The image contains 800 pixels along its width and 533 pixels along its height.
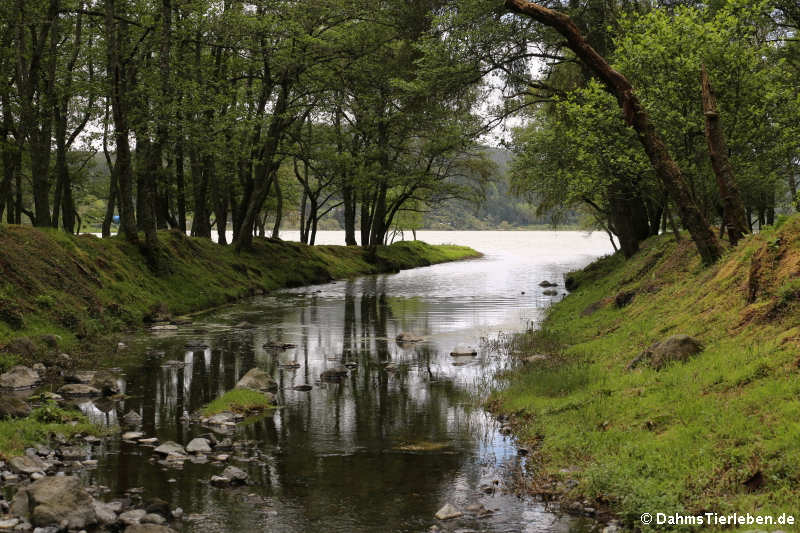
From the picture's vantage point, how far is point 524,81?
105ft

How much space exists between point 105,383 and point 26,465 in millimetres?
6162

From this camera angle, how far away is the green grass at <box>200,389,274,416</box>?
47.4ft

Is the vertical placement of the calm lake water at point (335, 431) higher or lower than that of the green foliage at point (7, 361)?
lower

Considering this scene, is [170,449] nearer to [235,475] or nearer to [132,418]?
[235,475]

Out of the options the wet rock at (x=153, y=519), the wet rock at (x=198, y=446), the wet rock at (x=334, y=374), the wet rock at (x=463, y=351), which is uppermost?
the wet rock at (x=463, y=351)

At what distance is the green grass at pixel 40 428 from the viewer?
11.0 m

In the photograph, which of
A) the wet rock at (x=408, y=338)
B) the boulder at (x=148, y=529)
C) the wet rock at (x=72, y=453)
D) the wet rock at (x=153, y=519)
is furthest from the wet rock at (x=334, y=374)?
the boulder at (x=148, y=529)

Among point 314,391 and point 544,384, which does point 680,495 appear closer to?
point 544,384

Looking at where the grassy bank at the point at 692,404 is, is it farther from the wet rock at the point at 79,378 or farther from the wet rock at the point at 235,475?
the wet rock at the point at 79,378

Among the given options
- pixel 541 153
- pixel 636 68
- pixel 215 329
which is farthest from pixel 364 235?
pixel 636 68

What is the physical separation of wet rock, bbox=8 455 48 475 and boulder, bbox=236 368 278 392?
5.88 metres

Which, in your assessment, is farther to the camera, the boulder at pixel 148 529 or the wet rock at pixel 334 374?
the wet rock at pixel 334 374

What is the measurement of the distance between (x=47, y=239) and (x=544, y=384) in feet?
66.3

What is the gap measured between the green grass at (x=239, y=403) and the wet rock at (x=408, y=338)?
374 inches
